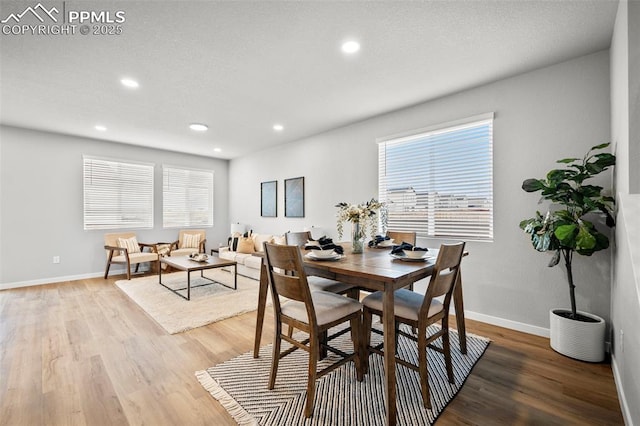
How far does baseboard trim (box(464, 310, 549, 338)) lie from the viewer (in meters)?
2.75

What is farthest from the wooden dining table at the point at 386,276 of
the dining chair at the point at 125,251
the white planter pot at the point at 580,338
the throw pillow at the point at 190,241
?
the throw pillow at the point at 190,241

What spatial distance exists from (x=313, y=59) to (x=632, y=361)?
9.73ft

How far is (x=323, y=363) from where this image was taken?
7.36ft

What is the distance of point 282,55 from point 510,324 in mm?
3437

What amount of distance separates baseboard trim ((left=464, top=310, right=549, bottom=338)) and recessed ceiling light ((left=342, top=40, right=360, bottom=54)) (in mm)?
2981

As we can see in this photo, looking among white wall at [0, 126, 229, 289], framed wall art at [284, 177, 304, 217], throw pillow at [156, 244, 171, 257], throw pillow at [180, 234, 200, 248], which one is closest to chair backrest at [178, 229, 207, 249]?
throw pillow at [180, 234, 200, 248]

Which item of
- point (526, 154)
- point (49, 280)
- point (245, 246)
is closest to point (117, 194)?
point (49, 280)

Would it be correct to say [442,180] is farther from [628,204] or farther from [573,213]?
[628,204]

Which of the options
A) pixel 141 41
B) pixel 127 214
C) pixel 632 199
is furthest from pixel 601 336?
pixel 127 214

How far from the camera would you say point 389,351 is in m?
1.59

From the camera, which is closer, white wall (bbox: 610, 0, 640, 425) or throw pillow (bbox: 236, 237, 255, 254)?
white wall (bbox: 610, 0, 640, 425)

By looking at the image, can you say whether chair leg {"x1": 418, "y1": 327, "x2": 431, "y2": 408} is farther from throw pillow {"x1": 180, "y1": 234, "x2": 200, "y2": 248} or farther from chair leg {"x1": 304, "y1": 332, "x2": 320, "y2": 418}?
throw pillow {"x1": 180, "y1": 234, "x2": 200, "y2": 248}

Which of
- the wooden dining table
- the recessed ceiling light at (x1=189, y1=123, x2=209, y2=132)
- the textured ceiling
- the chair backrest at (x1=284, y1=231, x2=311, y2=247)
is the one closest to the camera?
the wooden dining table

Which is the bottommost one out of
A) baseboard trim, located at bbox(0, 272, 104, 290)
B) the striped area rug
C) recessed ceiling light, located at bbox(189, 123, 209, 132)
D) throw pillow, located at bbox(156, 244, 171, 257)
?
the striped area rug
